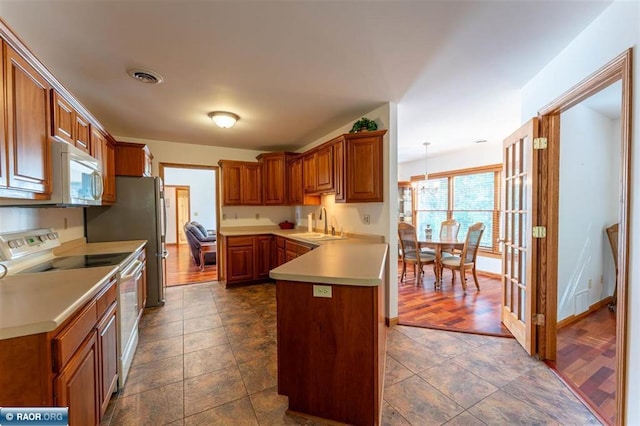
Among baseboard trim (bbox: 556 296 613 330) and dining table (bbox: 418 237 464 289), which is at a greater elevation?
dining table (bbox: 418 237 464 289)

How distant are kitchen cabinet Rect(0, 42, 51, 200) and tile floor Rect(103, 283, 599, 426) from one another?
1.47 meters

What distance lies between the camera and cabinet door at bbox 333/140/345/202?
2.98 metres

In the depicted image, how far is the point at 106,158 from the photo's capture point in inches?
112

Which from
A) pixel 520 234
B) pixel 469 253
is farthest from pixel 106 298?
pixel 469 253

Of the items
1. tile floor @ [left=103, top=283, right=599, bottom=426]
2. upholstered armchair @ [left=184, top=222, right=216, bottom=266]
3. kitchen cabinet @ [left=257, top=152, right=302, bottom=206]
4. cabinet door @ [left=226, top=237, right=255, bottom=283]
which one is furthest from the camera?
upholstered armchair @ [left=184, top=222, right=216, bottom=266]

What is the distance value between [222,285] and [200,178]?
223 inches

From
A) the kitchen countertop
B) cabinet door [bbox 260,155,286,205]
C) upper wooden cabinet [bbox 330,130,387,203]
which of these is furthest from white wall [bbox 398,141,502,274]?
the kitchen countertop

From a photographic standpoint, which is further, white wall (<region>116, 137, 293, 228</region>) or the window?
the window

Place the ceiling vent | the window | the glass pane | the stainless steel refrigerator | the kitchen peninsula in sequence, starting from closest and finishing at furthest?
the kitchen peninsula, the ceiling vent, the stainless steel refrigerator, the window, the glass pane

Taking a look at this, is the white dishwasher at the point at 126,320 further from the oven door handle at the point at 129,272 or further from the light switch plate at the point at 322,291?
the light switch plate at the point at 322,291

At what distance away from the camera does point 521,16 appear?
1.51 metres

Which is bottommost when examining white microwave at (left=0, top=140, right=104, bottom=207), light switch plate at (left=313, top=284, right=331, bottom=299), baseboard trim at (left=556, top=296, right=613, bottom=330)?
baseboard trim at (left=556, top=296, right=613, bottom=330)

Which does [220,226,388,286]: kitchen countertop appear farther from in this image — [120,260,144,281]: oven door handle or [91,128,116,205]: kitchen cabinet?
[91,128,116,205]: kitchen cabinet

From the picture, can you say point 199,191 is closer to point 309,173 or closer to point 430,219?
point 309,173
